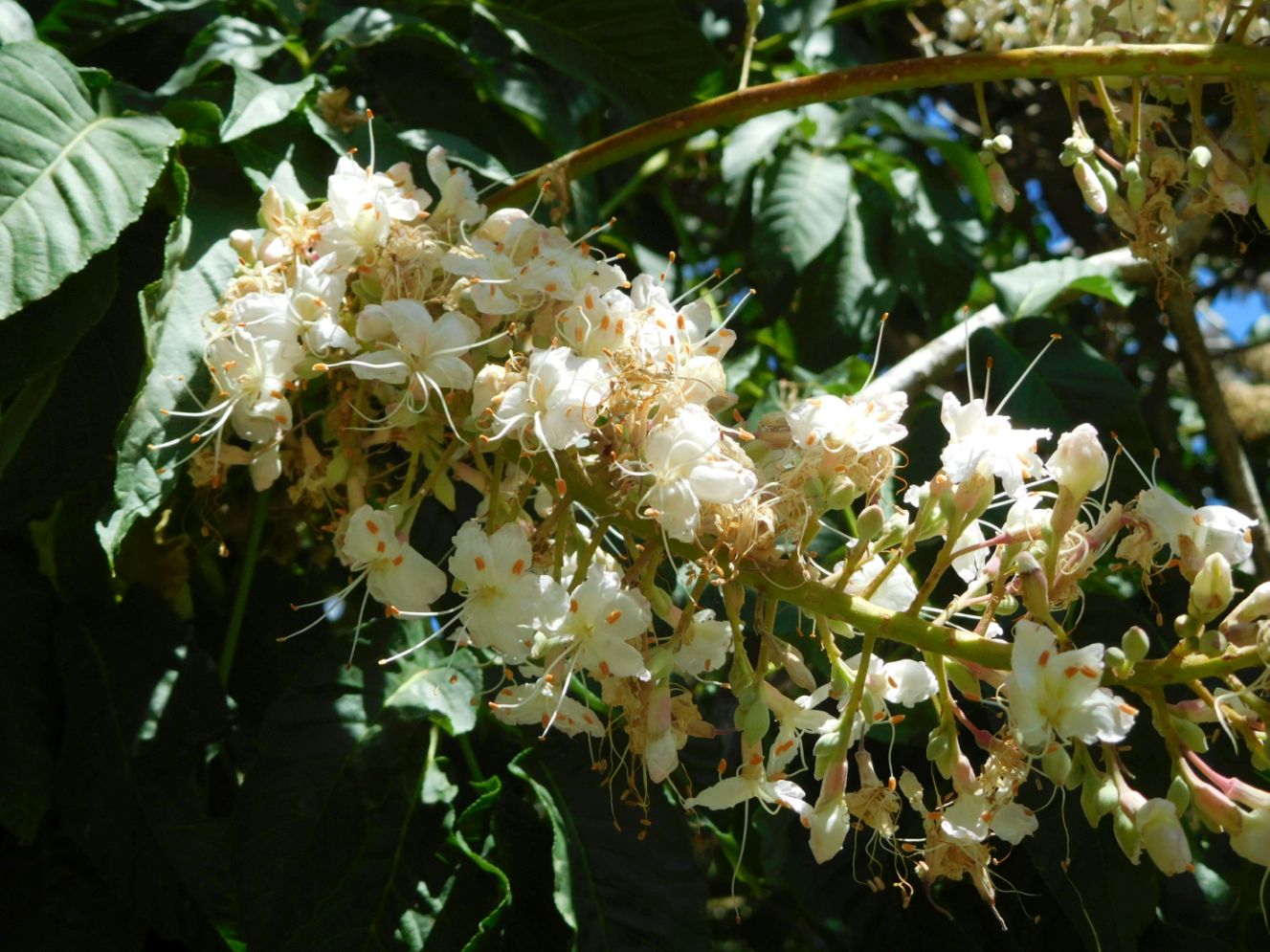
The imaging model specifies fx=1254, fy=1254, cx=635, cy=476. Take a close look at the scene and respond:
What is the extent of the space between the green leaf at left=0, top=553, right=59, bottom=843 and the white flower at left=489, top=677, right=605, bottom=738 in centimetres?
64

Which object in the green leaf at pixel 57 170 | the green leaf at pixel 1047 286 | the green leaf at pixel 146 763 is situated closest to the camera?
the green leaf at pixel 57 170

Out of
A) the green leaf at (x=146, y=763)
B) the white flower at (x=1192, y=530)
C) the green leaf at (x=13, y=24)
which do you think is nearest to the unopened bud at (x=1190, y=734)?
the white flower at (x=1192, y=530)

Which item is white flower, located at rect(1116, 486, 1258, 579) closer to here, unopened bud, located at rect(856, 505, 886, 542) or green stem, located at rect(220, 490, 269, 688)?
unopened bud, located at rect(856, 505, 886, 542)

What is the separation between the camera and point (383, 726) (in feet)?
4.44

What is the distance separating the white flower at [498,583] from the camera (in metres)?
0.98

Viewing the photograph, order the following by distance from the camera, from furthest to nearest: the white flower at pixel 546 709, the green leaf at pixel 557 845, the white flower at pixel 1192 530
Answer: the green leaf at pixel 557 845 → the white flower at pixel 546 709 → the white flower at pixel 1192 530

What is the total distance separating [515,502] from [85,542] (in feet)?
2.44

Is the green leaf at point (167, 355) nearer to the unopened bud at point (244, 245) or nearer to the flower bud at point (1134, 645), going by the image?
the unopened bud at point (244, 245)

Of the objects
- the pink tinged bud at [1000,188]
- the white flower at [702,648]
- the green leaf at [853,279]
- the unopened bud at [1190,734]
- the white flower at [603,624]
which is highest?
the pink tinged bud at [1000,188]

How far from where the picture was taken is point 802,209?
1.88 m

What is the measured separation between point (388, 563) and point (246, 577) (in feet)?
1.55

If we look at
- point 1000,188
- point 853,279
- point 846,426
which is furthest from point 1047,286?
point 846,426

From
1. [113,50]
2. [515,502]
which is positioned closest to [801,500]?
[515,502]

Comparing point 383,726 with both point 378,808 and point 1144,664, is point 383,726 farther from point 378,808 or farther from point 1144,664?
point 1144,664
